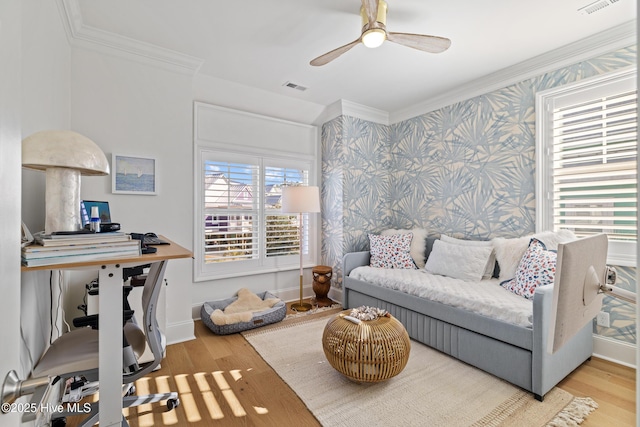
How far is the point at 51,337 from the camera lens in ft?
5.49

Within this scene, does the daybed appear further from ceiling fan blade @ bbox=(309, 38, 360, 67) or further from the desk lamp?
the desk lamp

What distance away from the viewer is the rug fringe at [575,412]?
164 cm

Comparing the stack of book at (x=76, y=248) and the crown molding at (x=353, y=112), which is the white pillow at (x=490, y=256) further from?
the stack of book at (x=76, y=248)

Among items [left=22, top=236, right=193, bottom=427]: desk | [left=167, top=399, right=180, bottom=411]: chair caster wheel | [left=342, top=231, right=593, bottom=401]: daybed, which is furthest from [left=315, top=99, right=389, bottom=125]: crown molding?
[left=167, top=399, right=180, bottom=411]: chair caster wheel

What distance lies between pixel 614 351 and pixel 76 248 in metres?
3.61

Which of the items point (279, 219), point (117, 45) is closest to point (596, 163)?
point (279, 219)

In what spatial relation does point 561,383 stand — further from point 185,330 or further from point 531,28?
point 185,330

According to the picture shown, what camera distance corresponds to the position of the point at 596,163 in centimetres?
245

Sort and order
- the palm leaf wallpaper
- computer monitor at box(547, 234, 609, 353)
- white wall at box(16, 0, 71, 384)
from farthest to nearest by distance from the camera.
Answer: the palm leaf wallpaper
white wall at box(16, 0, 71, 384)
computer monitor at box(547, 234, 609, 353)

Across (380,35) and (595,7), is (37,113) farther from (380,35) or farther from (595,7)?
(595,7)

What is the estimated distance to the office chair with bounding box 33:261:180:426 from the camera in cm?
119

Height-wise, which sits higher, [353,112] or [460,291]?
[353,112]

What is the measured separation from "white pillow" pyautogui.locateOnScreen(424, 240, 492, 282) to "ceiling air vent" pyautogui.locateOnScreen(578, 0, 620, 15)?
2008mm

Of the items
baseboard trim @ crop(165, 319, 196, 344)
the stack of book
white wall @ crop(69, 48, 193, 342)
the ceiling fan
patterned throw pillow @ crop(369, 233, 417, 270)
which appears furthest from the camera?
patterned throw pillow @ crop(369, 233, 417, 270)
